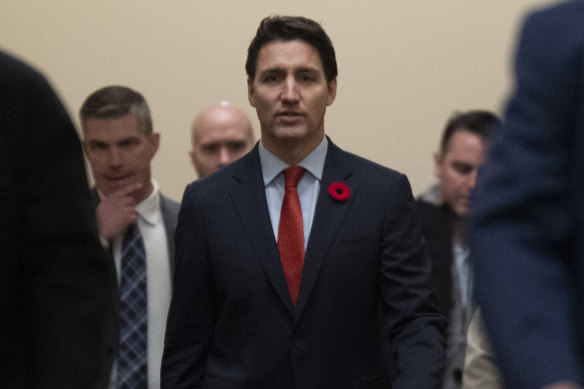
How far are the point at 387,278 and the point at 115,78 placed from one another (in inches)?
129

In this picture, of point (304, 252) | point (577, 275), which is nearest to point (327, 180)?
point (304, 252)

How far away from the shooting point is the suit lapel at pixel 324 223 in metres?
3.07

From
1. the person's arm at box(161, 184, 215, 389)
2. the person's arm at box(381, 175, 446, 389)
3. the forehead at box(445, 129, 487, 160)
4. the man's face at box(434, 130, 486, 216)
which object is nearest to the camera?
the person's arm at box(381, 175, 446, 389)

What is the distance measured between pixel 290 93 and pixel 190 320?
2.44 feet

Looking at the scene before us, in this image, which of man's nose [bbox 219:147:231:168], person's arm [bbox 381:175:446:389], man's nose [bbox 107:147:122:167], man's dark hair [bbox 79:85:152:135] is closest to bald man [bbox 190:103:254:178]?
man's nose [bbox 219:147:231:168]

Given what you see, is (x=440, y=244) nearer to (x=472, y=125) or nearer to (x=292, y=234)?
(x=472, y=125)

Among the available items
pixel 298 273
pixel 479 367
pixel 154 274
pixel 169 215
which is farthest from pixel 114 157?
pixel 479 367

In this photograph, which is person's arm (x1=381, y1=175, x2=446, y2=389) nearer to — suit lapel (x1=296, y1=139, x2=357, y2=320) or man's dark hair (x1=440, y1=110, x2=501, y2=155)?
suit lapel (x1=296, y1=139, x2=357, y2=320)

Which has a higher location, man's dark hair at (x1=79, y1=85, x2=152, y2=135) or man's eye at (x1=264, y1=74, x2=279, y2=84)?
man's eye at (x1=264, y1=74, x2=279, y2=84)

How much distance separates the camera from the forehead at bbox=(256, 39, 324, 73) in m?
3.39

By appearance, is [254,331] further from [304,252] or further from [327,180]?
[327,180]

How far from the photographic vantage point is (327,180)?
3.26 meters

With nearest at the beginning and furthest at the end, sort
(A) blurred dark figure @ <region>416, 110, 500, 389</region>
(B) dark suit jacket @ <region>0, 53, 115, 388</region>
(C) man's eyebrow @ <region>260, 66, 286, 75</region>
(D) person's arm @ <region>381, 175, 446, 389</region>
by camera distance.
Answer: (B) dark suit jacket @ <region>0, 53, 115, 388</region> → (D) person's arm @ <region>381, 175, 446, 389</region> → (C) man's eyebrow @ <region>260, 66, 286, 75</region> → (A) blurred dark figure @ <region>416, 110, 500, 389</region>

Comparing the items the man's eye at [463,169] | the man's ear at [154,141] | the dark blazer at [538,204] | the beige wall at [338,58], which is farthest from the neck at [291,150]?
the beige wall at [338,58]
